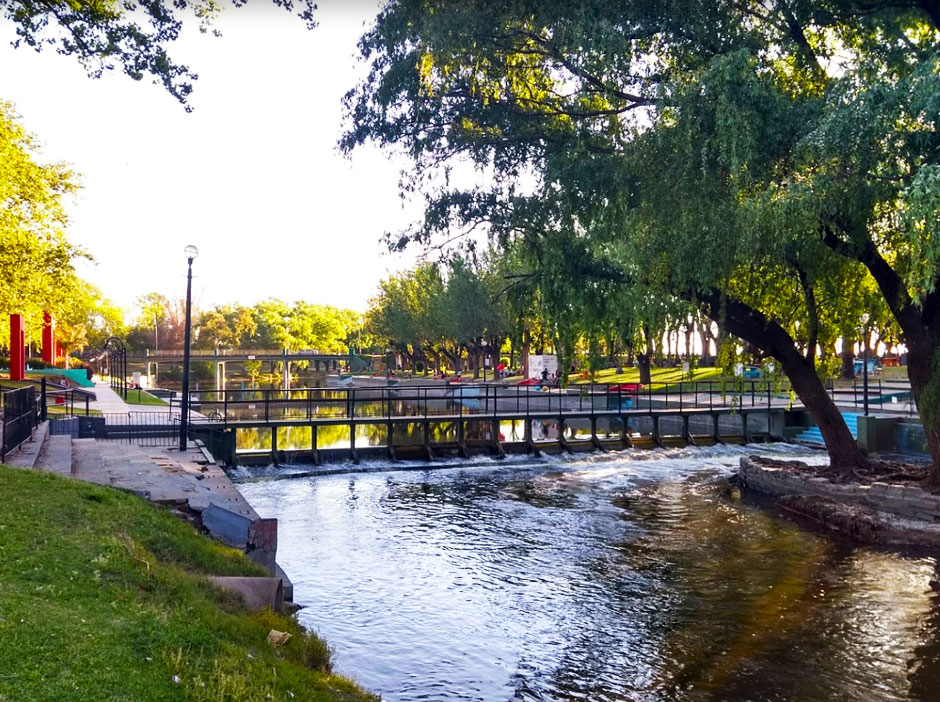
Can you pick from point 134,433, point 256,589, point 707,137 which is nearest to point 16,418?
point 256,589

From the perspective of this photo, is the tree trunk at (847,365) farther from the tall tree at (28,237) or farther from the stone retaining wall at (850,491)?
the tall tree at (28,237)

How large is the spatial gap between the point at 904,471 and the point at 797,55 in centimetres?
1019

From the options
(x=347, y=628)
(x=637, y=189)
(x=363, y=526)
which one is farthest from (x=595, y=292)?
(x=347, y=628)

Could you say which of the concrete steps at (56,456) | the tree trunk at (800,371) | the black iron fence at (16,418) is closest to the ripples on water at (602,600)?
the tree trunk at (800,371)

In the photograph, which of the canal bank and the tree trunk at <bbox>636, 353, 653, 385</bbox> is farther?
the tree trunk at <bbox>636, 353, 653, 385</bbox>

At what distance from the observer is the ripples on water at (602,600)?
9.05 metres

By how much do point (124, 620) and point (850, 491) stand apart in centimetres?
1682

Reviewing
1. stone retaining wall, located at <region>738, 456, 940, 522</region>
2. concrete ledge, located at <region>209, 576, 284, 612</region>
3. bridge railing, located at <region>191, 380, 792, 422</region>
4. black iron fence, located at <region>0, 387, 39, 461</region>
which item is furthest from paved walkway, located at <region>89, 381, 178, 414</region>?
concrete ledge, located at <region>209, 576, 284, 612</region>

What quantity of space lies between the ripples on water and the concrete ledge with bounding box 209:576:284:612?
144cm

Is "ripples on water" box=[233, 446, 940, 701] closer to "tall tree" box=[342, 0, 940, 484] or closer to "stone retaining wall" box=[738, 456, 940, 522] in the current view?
"stone retaining wall" box=[738, 456, 940, 522]

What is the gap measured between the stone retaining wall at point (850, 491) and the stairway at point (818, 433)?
33.4ft

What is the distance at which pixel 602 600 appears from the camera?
12.0 metres

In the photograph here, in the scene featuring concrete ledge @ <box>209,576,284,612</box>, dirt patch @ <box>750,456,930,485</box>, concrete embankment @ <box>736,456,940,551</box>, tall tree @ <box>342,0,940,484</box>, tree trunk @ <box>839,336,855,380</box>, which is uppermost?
tall tree @ <box>342,0,940,484</box>

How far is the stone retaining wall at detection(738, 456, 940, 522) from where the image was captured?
16.5 m
